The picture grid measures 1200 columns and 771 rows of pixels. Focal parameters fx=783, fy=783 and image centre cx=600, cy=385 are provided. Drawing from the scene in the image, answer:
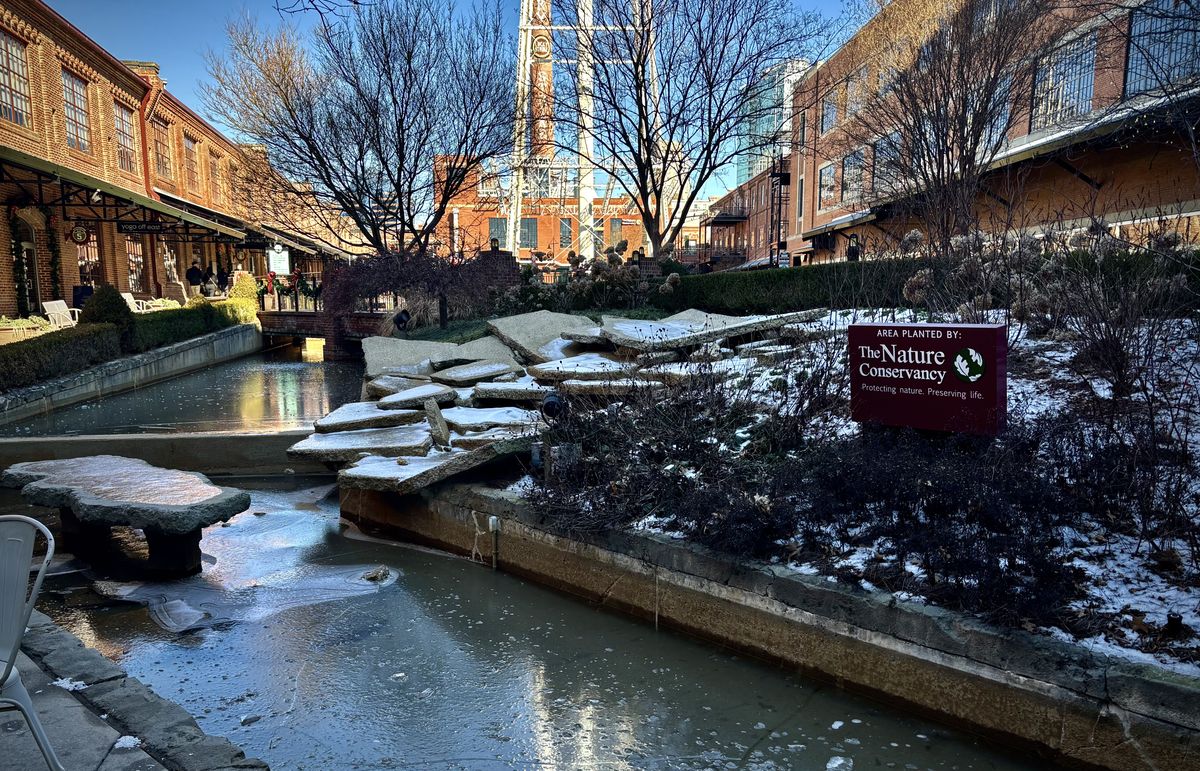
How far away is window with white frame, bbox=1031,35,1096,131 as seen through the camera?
16.6 metres

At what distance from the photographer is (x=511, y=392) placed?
8.77 metres

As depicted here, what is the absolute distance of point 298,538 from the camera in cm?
732

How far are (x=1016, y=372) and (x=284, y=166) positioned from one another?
68.6ft

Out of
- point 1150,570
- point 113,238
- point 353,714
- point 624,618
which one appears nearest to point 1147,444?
point 1150,570

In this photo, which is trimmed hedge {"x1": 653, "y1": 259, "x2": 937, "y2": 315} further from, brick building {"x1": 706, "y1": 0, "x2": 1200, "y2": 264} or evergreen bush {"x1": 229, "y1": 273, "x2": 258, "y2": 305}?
evergreen bush {"x1": 229, "y1": 273, "x2": 258, "y2": 305}

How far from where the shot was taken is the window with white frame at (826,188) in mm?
32156

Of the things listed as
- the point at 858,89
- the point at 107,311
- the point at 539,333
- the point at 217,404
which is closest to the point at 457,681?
the point at 539,333

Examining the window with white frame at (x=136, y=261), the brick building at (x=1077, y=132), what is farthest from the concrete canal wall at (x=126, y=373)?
the brick building at (x=1077, y=132)

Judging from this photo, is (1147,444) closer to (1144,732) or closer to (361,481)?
(1144,732)

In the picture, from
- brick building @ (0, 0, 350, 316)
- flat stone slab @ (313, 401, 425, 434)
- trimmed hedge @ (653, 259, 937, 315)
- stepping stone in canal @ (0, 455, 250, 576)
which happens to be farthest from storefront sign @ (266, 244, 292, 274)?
stepping stone in canal @ (0, 455, 250, 576)

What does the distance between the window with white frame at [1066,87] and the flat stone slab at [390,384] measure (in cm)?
1395

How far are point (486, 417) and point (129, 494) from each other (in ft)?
10.8

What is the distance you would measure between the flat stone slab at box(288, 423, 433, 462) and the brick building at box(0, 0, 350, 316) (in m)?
14.2

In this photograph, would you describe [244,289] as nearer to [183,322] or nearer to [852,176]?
[183,322]
